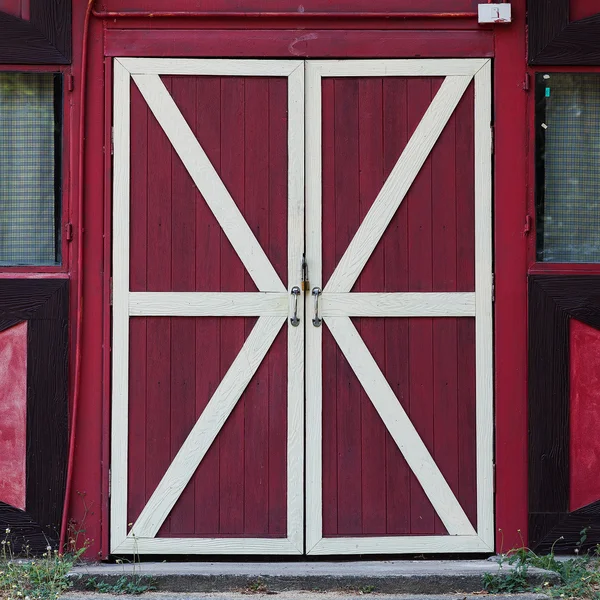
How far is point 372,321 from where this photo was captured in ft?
14.9

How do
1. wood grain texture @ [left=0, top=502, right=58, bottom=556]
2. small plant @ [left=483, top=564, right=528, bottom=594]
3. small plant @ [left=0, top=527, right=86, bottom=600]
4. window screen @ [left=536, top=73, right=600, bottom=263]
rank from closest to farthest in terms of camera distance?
small plant @ [left=0, top=527, right=86, bottom=600] < small plant @ [left=483, top=564, right=528, bottom=594] < wood grain texture @ [left=0, top=502, right=58, bottom=556] < window screen @ [left=536, top=73, right=600, bottom=263]

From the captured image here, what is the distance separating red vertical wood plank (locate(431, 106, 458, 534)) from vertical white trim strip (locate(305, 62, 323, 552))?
0.63 meters

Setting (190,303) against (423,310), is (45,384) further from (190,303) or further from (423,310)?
(423,310)

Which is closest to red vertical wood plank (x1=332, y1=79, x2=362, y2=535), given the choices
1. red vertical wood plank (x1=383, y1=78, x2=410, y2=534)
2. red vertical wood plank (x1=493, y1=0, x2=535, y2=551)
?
red vertical wood plank (x1=383, y1=78, x2=410, y2=534)

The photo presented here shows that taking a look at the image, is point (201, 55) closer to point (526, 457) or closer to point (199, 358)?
point (199, 358)

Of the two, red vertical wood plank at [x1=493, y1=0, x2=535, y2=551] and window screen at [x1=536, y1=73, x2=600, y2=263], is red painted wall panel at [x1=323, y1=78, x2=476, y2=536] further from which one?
window screen at [x1=536, y1=73, x2=600, y2=263]

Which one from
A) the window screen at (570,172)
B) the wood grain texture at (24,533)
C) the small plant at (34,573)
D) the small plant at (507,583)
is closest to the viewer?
the small plant at (34,573)

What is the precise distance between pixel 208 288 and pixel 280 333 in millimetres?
458

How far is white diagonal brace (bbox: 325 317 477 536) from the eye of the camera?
451cm

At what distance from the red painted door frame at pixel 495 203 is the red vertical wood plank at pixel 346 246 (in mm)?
309

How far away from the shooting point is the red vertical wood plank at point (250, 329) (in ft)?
14.8

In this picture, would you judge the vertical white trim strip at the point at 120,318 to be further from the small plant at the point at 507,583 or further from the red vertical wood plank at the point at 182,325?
the small plant at the point at 507,583

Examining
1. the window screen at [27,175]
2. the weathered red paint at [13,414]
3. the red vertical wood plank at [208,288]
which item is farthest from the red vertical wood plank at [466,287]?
the weathered red paint at [13,414]

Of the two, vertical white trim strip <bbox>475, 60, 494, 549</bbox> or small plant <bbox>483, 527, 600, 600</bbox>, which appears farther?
vertical white trim strip <bbox>475, 60, 494, 549</bbox>
